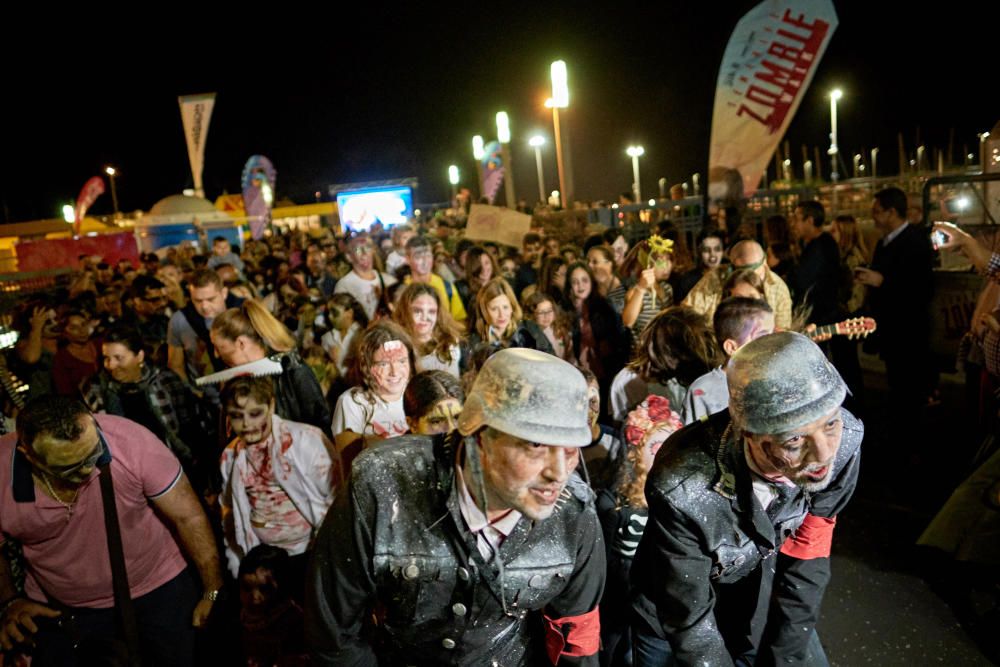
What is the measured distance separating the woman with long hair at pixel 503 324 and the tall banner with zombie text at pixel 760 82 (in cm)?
510

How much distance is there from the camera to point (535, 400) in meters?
1.81

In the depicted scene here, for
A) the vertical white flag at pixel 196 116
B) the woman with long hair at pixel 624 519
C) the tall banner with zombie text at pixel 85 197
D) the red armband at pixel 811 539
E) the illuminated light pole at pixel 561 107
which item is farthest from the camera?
the tall banner with zombie text at pixel 85 197

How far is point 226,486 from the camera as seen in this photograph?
3.55 m

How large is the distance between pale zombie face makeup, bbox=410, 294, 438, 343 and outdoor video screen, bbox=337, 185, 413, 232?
23775 millimetres

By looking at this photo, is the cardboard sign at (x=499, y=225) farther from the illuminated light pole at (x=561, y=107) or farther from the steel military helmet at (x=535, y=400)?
the illuminated light pole at (x=561, y=107)

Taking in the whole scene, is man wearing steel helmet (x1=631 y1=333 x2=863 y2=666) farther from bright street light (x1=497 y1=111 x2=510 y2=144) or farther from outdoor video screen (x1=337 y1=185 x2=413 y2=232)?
outdoor video screen (x1=337 y1=185 x2=413 y2=232)

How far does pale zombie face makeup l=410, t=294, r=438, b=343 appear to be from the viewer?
206 inches

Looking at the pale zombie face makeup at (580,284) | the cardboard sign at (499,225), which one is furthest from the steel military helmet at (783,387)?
the cardboard sign at (499,225)

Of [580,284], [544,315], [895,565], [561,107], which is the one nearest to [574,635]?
[895,565]

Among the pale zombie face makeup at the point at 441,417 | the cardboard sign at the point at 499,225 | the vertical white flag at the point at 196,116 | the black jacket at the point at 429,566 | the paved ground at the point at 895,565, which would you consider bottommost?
the paved ground at the point at 895,565

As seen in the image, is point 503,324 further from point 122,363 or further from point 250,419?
point 122,363

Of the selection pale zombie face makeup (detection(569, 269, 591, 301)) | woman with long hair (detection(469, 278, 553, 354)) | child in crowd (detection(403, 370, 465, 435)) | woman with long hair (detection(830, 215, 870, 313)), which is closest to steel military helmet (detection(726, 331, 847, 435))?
child in crowd (detection(403, 370, 465, 435))

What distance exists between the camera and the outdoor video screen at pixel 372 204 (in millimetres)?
28672

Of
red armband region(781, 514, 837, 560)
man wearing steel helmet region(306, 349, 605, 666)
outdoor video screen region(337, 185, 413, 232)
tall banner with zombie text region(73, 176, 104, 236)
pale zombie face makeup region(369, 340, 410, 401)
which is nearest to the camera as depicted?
man wearing steel helmet region(306, 349, 605, 666)
